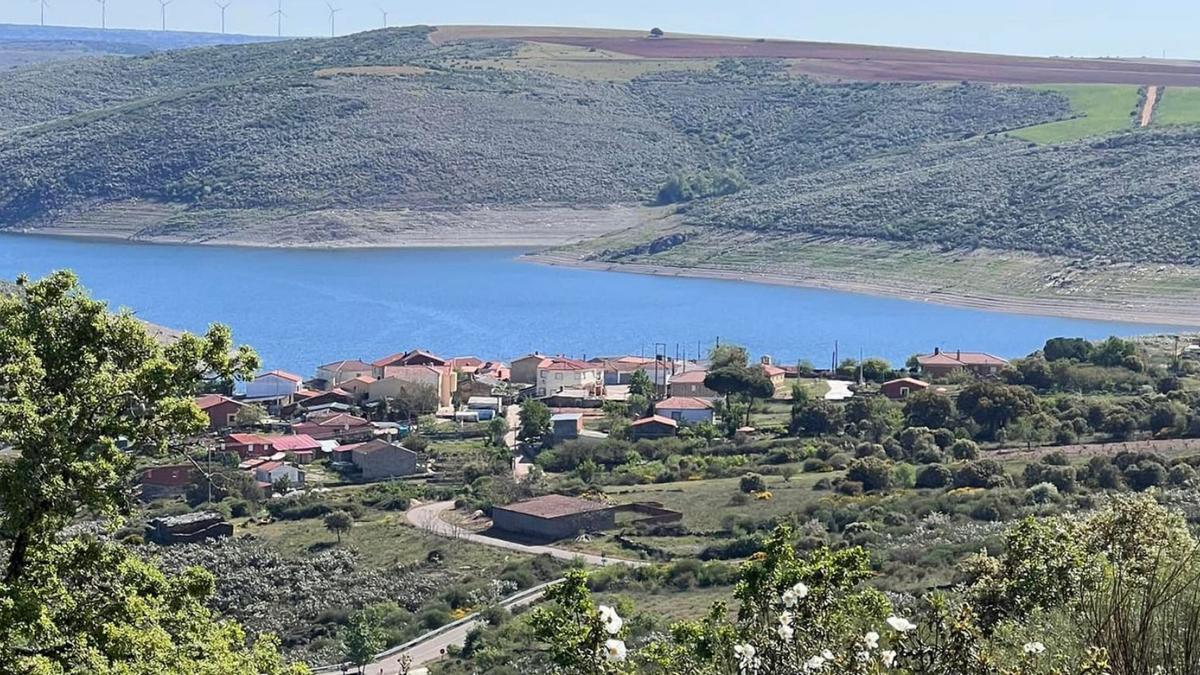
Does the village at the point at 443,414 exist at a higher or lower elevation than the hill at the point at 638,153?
higher

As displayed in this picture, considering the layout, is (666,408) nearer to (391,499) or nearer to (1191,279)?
(391,499)

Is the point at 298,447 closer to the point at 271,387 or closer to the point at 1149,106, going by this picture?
the point at 271,387

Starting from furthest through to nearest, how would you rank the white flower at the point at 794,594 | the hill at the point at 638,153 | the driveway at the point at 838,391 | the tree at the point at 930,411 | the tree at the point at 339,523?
the hill at the point at 638,153
the driveway at the point at 838,391
the tree at the point at 930,411
the tree at the point at 339,523
the white flower at the point at 794,594

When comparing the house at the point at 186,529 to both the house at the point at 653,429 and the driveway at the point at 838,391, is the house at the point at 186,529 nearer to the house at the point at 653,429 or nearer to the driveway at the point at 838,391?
the house at the point at 653,429

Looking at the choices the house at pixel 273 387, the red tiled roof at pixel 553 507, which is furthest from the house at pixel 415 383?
the red tiled roof at pixel 553 507

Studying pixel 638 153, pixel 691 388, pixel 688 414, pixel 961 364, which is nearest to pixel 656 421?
pixel 688 414

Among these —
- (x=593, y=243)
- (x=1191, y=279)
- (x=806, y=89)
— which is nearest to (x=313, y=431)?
(x=1191, y=279)
